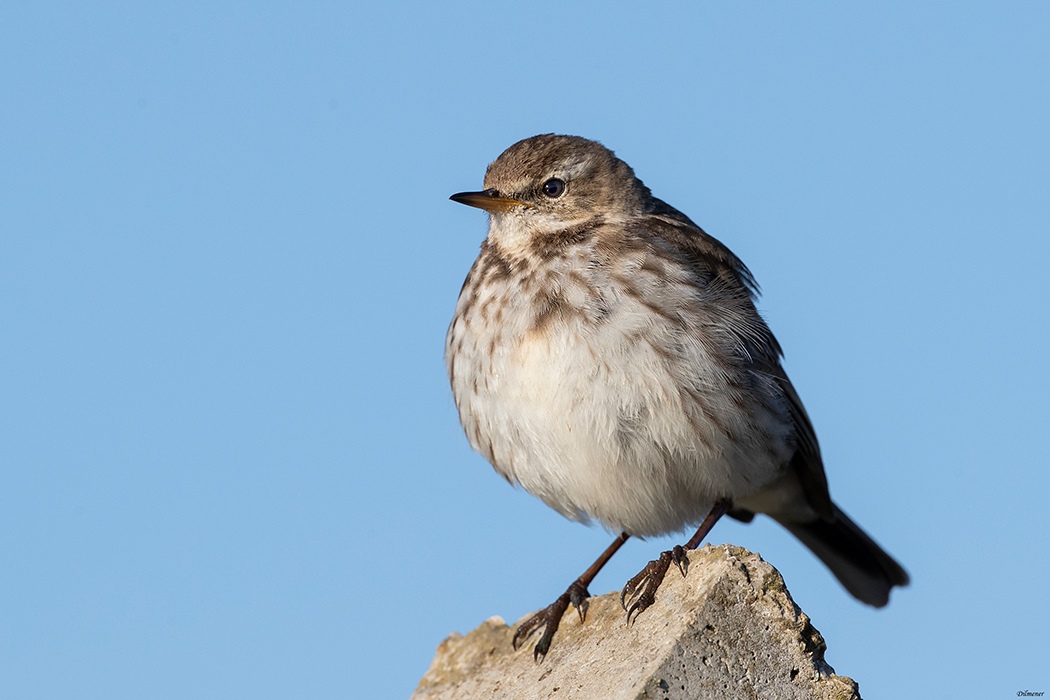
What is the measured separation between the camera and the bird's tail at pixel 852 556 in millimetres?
10266

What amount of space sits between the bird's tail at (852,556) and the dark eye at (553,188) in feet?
11.6

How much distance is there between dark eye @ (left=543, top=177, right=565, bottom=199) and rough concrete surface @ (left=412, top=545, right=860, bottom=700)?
370 cm

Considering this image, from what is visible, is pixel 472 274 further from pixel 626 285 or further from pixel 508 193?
pixel 626 285

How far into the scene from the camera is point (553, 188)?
9359 millimetres

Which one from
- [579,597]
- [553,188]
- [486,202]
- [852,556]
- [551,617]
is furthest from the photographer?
[852,556]

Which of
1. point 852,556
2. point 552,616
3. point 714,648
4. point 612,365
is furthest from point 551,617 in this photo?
point 852,556

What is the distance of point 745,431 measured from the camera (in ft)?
27.4

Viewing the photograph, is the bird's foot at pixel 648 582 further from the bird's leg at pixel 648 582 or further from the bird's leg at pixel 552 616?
the bird's leg at pixel 552 616

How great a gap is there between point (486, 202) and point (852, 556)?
178 inches

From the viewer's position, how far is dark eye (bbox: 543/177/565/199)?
9.32 metres

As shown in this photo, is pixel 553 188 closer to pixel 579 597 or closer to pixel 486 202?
pixel 486 202

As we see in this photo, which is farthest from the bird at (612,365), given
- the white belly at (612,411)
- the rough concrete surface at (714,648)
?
the rough concrete surface at (714,648)

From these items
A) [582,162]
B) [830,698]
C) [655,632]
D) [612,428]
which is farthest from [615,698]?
[582,162]

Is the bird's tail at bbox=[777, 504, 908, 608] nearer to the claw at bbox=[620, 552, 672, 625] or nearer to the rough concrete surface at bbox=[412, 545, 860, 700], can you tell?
the claw at bbox=[620, 552, 672, 625]
